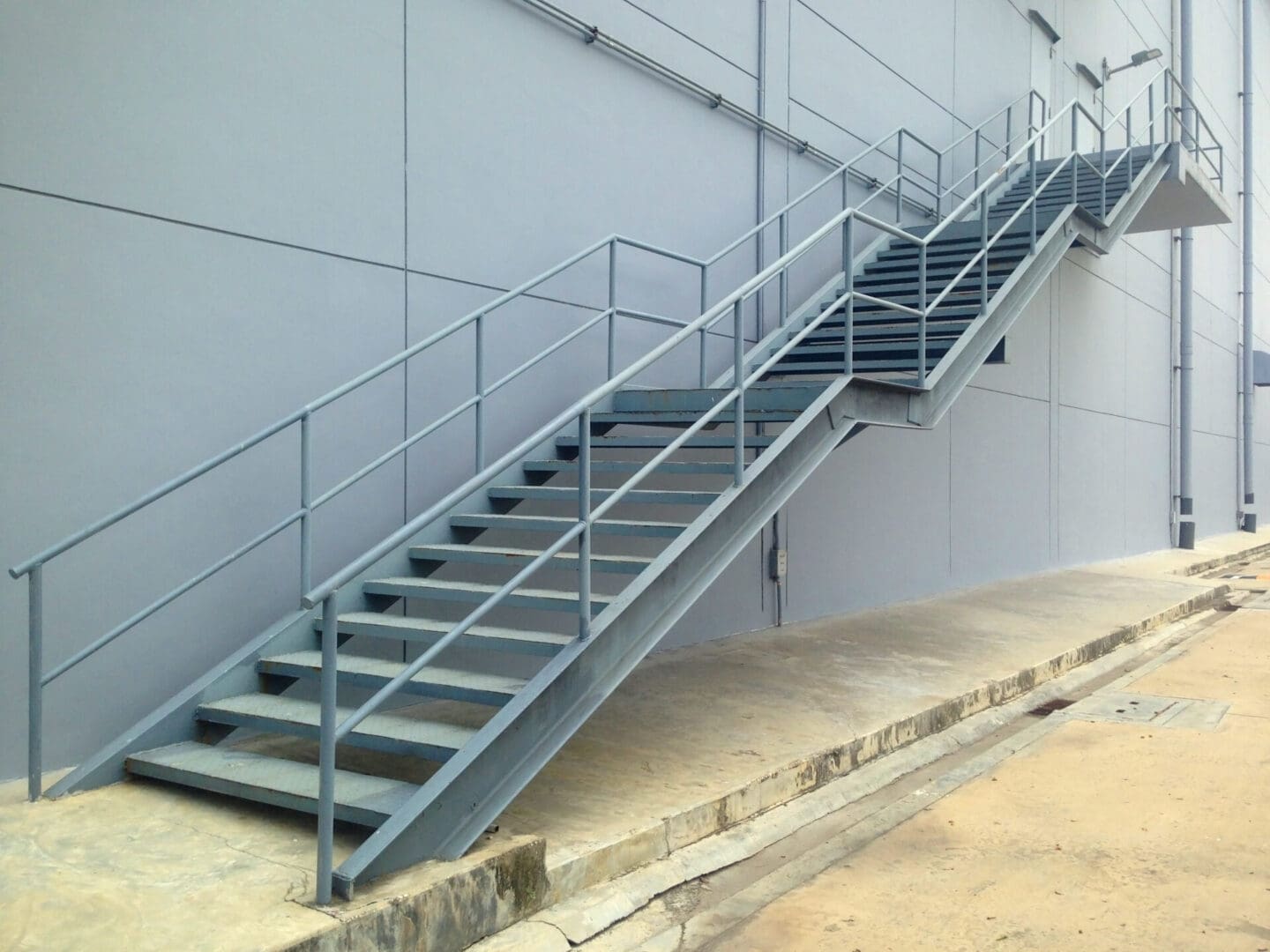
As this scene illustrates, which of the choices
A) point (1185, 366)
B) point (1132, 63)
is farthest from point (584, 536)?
point (1185, 366)

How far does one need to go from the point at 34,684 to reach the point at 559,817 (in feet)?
7.07

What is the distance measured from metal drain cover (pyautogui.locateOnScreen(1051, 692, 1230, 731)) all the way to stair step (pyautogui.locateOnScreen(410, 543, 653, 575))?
3855 millimetres

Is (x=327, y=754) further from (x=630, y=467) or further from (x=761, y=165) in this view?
(x=761, y=165)

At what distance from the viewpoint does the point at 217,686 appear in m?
5.09

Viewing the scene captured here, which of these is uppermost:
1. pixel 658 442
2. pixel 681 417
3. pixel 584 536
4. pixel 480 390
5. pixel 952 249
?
pixel 952 249

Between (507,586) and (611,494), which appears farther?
(611,494)

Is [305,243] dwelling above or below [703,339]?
above

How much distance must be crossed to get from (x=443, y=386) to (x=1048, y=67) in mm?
12896

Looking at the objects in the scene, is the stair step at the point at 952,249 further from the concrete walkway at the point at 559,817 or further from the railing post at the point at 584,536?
the railing post at the point at 584,536

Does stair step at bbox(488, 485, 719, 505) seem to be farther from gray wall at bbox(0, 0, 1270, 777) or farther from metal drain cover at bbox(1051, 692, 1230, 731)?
metal drain cover at bbox(1051, 692, 1230, 731)

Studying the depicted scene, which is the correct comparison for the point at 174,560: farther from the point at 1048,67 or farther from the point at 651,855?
the point at 1048,67

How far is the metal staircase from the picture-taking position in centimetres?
410

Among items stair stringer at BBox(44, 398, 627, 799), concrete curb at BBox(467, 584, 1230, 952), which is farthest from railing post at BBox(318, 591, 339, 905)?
stair stringer at BBox(44, 398, 627, 799)

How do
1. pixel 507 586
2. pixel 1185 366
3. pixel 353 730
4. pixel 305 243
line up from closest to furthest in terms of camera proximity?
1. pixel 507 586
2. pixel 353 730
3. pixel 305 243
4. pixel 1185 366
